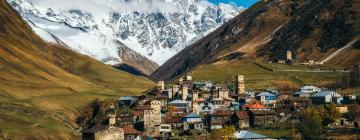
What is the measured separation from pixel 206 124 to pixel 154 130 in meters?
12.5

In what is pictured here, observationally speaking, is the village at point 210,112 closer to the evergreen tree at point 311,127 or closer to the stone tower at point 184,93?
the stone tower at point 184,93

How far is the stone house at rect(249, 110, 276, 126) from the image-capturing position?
146875 mm

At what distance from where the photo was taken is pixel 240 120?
146 meters

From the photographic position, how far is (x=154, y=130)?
145500 mm

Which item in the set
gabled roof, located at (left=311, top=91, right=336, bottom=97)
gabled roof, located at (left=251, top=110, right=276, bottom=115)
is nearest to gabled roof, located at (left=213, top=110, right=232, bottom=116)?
gabled roof, located at (left=251, top=110, right=276, bottom=115)

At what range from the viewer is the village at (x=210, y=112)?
136m

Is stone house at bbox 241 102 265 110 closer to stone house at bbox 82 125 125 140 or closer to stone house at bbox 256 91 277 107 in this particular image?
stone house at bbox 256 91 277 107

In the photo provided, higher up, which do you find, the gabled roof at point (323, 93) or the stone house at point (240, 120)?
the gabled roof at point (323, 93)

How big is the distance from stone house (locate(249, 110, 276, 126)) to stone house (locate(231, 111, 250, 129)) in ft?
3.53

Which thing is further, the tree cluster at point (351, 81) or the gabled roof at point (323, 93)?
the tree cluster at point (351, 81)

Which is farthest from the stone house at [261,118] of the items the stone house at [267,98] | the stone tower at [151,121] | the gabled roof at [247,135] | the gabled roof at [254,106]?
the gabled roof at [247,135]

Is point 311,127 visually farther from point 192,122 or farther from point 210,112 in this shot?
point 210,112

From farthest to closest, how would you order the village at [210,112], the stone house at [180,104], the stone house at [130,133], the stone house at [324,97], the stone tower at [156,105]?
1. the stone house at [180,104]
2. the stone house at [324,97]
3. the stone tower at [156,105]
4. the village at [210,112]
5. the stone house at [130,133]

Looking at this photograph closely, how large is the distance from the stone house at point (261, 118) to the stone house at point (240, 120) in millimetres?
1075
